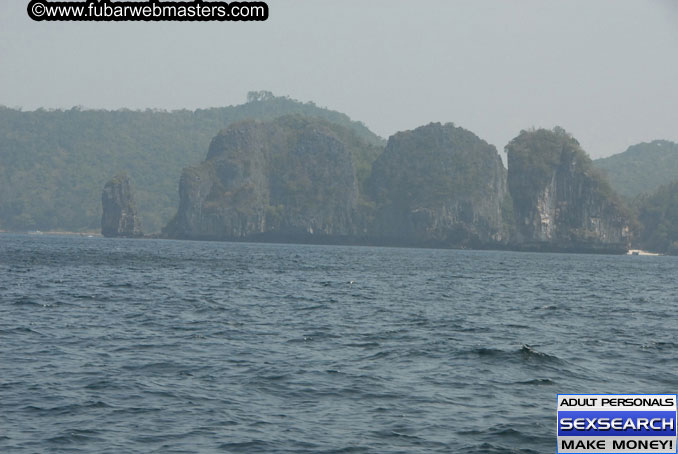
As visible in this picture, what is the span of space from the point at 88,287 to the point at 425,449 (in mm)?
39051

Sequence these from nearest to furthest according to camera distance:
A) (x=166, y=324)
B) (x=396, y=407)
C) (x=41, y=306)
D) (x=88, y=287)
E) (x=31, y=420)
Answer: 1. (x=31, y=420)
2. (x=396, y=407)
3. (x=166, y=324)
4. (x=41, y=306)
5. (x=88, y=287)

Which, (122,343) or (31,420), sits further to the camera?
(122,343)

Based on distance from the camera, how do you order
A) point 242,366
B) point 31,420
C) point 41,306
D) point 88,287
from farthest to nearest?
point 88,287 < point 41,306 < point 242,366 < point 31,420

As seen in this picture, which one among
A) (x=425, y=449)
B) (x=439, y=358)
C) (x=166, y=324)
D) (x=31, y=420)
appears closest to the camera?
(x=425, y=449)

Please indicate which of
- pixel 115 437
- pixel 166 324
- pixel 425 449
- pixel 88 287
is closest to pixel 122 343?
pixel 166 324

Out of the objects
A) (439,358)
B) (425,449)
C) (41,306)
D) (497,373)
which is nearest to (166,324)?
(41,306)

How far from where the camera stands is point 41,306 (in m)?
39.1

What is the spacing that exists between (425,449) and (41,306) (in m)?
27.5

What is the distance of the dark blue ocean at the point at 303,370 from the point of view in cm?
1734

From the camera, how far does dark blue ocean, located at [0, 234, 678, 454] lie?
17.3 m

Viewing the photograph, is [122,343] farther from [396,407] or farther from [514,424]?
[514,424]

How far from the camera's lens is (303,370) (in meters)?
24.2

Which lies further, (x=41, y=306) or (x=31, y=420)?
(x=41, y=306)

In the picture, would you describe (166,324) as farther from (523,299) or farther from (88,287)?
(523,299)
